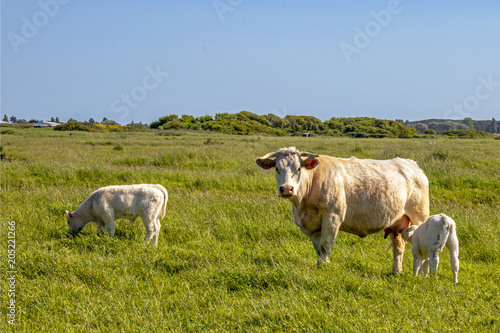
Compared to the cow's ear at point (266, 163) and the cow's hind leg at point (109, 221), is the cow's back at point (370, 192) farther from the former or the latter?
the cow's hind leg at point (109, 221)

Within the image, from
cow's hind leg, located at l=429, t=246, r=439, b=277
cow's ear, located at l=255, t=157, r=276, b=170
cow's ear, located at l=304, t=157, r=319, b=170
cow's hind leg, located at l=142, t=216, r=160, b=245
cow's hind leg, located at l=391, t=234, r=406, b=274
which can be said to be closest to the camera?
cow's hind leg, located at l=429, t=246, r=439, b=277

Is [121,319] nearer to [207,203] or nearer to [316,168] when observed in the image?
[316,168]

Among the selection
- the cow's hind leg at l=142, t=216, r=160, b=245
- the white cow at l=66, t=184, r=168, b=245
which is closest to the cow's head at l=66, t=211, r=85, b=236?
the white cow at l=66, t=184, r=168, b=245

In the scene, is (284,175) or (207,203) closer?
(284,175)

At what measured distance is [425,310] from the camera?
15.0 ft

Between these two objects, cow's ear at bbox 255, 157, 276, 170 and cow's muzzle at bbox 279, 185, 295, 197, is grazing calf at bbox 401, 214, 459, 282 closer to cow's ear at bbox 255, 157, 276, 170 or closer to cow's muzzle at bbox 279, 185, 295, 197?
cow's muzzle at bbox 279, 185, 295, 197

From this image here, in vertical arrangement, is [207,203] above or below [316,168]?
below

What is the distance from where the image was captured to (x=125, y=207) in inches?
322

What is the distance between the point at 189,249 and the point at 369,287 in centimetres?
334

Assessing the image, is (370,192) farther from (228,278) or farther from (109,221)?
(109,221)

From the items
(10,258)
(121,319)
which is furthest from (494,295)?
(10,258)

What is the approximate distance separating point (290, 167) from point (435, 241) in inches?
80.1

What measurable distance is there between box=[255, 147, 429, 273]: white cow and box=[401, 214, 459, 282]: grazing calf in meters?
0.70

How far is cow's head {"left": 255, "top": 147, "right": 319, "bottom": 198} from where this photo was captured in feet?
18.8
